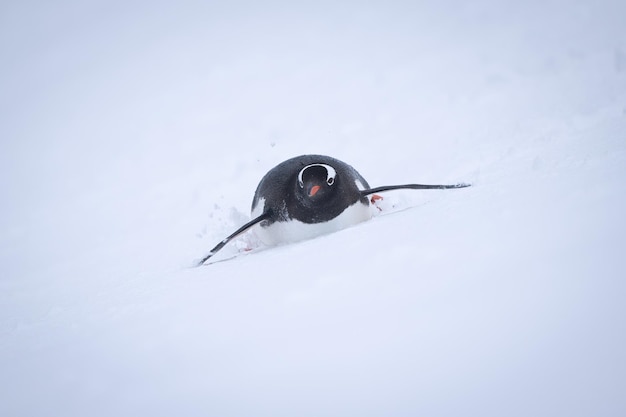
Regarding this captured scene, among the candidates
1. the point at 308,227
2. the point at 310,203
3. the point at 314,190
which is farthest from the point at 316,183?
the point at 308,227

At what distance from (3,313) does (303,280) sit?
7.26ft

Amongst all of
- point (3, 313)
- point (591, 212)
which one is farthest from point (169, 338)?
point (3, 313)

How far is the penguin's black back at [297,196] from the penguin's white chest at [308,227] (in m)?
0.03

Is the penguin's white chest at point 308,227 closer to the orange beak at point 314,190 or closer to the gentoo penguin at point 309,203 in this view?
the gentoo penguin at point 309,203

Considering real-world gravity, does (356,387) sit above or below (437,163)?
below

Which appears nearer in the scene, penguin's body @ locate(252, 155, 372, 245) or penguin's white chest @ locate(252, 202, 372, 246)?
penguin's body @ locate(252, 155, 372, 245)

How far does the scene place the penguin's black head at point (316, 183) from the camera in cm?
291

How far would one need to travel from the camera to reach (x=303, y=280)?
1942 mm

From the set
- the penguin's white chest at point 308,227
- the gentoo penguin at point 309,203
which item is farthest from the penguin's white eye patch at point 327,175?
the penguin's white chest at point 308,227

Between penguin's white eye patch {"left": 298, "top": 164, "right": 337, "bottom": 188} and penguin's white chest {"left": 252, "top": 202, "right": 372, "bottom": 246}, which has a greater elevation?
penguin's white eye patch {"left": 298, "top": 164, "right": 337, "bottom": 188}

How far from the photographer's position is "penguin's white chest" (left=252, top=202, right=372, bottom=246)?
10.1ft

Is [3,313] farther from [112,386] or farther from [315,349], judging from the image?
[315,349]

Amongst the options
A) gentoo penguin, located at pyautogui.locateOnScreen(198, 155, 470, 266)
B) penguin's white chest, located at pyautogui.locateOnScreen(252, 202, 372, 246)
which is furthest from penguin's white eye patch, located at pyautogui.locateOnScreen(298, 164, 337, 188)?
penguin's white chest, located at pyautogui.locateOnScreen(252, 202, 372, 246)

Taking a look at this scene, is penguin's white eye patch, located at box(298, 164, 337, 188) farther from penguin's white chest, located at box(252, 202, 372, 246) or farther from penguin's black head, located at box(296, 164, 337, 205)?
penguin's white chest, located at box(252, 202, 372, 246)
